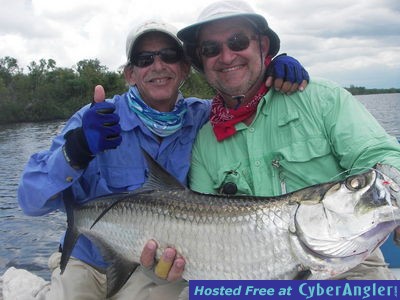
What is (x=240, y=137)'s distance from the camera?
12.5 feet

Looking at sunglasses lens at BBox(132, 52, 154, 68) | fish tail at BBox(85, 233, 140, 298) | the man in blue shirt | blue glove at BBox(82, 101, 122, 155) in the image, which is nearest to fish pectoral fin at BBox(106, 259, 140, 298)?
fish tail at BBox(85, 233, 140, 298)

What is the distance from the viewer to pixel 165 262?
10.0 ft

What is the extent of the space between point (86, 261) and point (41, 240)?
591 cm

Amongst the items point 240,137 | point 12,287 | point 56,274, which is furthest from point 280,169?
point 12,287

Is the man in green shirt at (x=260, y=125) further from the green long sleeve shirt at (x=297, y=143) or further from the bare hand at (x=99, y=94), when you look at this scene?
the bare hand at (x=99, y=94)

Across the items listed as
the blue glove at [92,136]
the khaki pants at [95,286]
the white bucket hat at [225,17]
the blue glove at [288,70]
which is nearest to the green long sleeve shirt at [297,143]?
the blue glove at [288,70]

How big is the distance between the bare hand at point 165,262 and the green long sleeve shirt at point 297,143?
0.89m

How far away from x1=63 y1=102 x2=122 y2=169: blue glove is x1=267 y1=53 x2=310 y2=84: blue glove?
139cm

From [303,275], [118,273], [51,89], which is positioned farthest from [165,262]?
[51,89]

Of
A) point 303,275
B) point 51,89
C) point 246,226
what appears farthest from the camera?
point 51,89

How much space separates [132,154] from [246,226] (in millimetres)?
1556

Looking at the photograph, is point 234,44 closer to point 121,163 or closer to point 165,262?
point 121,163

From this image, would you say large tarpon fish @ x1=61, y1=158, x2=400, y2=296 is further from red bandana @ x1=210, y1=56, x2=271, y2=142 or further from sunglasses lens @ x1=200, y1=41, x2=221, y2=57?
sunglasses lens @ x1=200, y1=41, x2=221, y2=57

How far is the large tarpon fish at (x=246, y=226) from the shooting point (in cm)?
240
